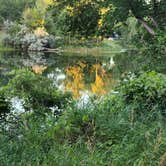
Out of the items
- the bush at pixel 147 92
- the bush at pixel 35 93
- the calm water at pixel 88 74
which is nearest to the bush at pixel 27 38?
the calm water at pixel 88 74

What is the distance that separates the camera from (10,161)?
17.6 feet

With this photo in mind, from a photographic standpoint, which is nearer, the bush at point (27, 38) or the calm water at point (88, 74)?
the calm water at point (88, 74)

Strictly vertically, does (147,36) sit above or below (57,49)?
above

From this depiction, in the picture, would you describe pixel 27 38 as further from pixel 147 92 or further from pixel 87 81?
A: pixel 147 92

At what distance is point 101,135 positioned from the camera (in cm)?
636

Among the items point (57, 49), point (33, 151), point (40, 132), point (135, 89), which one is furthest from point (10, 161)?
point (57, 49)

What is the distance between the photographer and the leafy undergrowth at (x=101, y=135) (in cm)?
518

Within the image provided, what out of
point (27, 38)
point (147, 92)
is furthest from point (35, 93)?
point (27, 38)

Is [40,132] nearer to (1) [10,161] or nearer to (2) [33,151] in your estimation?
(2) [33,151]

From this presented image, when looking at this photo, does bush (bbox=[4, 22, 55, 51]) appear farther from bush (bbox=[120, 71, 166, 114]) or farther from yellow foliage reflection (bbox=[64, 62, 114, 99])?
bush (bbox=[120, 71, 166, 114])

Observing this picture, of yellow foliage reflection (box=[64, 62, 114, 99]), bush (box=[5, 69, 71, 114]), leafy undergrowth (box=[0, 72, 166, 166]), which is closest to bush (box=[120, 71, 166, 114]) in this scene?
leafy undergrowth (box=[0, 72, 166, 166])

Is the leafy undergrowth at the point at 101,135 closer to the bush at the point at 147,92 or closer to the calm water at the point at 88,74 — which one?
the bush at the point at 147,92

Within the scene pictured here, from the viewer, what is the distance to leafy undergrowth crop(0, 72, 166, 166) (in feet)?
17.0

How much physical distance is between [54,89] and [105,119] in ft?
15.6
